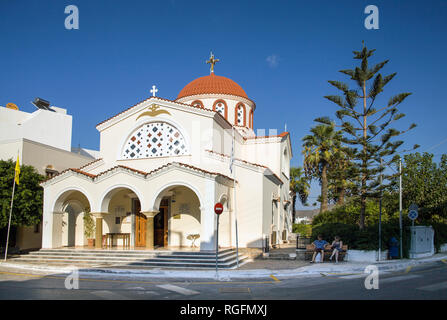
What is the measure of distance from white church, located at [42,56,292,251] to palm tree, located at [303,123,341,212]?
11.1 meters

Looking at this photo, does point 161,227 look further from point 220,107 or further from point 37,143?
point 220,107

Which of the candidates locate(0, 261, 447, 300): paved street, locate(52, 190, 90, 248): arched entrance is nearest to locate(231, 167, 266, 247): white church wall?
locate(0, 261, 447, 300): paved street

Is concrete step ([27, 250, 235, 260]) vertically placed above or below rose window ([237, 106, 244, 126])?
below

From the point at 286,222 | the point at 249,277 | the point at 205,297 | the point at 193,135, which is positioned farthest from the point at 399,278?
the point at 286,222

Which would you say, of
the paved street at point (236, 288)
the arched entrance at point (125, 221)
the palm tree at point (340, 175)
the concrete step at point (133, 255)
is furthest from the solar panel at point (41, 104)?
the palm tree at point (340, 175)

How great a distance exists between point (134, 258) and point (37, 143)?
11079 millimetres

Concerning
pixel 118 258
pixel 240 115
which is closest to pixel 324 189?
pixel 240 115

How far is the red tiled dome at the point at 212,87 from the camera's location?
2560cm

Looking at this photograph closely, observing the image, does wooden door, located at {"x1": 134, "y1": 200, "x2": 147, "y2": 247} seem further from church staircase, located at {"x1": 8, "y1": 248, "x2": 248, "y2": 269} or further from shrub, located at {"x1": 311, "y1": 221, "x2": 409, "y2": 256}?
shrub, located at {"x1": 311, "y1": 221, "x2": 409, "y2": 256}

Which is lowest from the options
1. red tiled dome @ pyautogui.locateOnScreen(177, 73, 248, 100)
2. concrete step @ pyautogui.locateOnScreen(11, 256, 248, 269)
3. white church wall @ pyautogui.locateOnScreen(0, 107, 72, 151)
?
concrete step @ pyautogui.locateOnScreen(11, 256, 248, 269)

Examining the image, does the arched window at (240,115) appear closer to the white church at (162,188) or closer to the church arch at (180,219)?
the white church at (162,188)

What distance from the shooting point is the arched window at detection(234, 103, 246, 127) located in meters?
25.5
